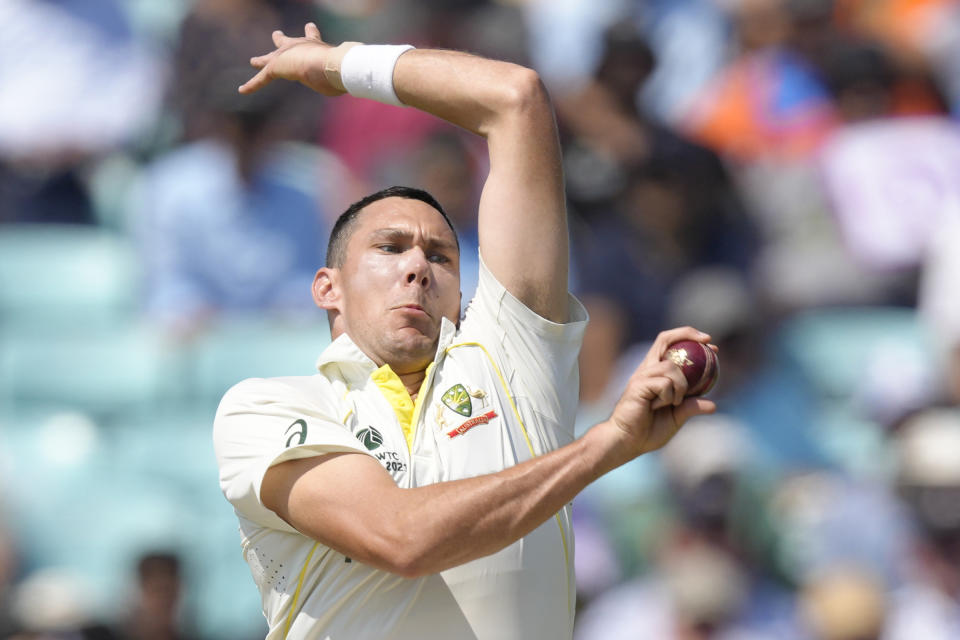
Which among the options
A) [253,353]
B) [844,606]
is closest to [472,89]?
[844,606]

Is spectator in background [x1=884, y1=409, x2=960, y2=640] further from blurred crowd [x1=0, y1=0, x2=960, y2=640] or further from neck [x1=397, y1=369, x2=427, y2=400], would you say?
neck [x1=397, y1=369, x2=427, y2=400]

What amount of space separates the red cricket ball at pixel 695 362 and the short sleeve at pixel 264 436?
73 centimetres

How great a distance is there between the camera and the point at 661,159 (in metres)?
7.54

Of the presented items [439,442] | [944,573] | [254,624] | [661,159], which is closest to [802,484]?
[944,573]

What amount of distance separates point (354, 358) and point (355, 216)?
18.4 inches

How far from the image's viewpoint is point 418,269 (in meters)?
3.50

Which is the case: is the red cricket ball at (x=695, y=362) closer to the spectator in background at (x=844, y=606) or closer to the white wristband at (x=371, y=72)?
the white wristband at (x=371, y=72)

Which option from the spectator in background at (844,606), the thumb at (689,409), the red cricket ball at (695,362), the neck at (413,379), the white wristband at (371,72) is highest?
the white wristband at (371,72)

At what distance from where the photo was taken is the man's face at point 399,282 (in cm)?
347

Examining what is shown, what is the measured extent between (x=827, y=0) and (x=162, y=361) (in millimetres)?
4313

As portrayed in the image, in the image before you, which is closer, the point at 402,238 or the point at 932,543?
the point at 402,238

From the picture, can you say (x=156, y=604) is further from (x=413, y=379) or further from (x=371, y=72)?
(x=371, y=72)

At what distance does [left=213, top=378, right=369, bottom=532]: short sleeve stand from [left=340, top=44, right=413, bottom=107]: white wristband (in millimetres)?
723

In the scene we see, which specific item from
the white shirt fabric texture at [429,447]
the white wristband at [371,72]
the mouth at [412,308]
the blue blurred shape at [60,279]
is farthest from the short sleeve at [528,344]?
the blue blurred shape at [60,279]
